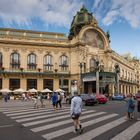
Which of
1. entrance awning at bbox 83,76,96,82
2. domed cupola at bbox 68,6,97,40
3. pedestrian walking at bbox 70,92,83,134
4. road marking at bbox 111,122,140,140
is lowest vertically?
road marking at bbox 111,122,140,140

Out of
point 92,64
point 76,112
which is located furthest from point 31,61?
point 76,112

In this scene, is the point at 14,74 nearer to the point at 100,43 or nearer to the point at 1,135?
the point at 100,43

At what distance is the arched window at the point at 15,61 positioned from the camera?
5553cm

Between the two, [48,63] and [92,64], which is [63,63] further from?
[92,64]

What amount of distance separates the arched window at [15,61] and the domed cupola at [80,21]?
1378cm

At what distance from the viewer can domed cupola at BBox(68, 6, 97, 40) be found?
207ft

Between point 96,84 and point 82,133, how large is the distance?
44.3 meters

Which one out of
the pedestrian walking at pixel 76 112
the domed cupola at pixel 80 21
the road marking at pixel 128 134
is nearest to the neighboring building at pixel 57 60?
the domed cupola at pixel 80 21

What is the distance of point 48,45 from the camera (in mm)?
58375

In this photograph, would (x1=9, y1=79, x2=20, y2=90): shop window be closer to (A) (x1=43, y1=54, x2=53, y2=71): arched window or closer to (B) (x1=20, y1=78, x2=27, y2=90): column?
(B) (x1=20, y1=78, x2=27, y2=90): column

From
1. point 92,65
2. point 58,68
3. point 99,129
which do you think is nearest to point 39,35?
point 58,68

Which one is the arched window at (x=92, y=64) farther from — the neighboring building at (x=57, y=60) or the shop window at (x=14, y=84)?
the shop window at (x=14, y=84)

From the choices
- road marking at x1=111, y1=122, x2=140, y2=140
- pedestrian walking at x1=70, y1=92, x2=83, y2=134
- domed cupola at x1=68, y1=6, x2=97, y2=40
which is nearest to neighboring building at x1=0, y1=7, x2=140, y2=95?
domed cupola at x1=68, y1=6, x2=97, y2=40

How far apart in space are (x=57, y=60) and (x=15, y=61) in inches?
360
